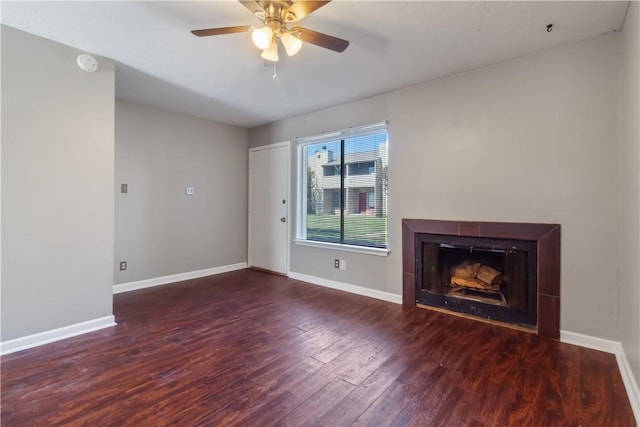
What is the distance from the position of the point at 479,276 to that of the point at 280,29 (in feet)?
9.40

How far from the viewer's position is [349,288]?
12.5 feet

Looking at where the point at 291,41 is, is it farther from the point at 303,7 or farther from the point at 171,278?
the point at 171,278

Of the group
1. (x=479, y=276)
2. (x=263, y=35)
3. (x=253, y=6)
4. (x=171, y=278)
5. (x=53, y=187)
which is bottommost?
(x=171, y=278)

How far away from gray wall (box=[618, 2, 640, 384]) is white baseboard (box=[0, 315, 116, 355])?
12.8 ft

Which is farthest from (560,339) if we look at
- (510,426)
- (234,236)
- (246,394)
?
(234,236)

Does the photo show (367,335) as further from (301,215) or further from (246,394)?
(301,215)

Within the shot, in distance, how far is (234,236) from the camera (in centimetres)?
504

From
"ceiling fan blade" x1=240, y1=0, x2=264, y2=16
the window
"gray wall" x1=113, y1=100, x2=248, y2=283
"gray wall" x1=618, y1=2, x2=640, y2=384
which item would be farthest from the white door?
"gray wall" x1=618, y1=2, x2=640, y2=384

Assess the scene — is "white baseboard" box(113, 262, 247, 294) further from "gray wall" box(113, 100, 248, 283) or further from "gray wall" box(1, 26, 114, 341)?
"gray wall" box(1, 26, 114, 341)

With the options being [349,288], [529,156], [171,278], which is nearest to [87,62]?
[171,278]

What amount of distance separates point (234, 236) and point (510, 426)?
14.3ft

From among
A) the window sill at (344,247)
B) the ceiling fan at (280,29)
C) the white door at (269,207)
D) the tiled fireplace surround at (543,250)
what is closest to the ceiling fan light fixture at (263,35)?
the ceiling fan at (280,29)

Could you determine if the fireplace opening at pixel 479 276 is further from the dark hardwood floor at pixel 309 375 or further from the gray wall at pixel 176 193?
the gray wall at pixel 176 193

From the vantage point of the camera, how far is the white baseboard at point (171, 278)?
149 inches
